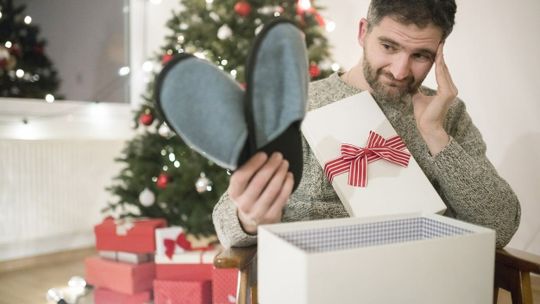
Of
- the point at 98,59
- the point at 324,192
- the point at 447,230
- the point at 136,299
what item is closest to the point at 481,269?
the point at 447,230

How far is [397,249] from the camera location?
0.50 meters

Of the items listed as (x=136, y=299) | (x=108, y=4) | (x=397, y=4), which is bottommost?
(x=136, y=299)

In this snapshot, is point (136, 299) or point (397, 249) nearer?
point (397, 249)

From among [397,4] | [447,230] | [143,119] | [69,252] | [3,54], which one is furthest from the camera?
[69,252]

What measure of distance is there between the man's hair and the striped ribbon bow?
1.06ft

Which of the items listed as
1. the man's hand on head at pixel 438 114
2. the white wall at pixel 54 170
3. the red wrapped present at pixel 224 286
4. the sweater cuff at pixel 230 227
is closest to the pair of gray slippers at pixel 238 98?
the sweater cuff at pixel 230 227

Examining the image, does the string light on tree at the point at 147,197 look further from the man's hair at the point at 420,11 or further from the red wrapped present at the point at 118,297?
the man's hair at the point at 420,11

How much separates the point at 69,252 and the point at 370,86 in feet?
8.29

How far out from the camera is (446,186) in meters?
1.04

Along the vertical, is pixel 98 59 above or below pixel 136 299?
above

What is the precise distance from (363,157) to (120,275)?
5.45ft

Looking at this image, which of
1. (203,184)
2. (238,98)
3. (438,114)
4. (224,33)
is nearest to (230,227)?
(238,98)

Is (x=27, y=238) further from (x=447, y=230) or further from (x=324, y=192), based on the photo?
(x=447, y=230)

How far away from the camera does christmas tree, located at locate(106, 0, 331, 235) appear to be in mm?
2322
